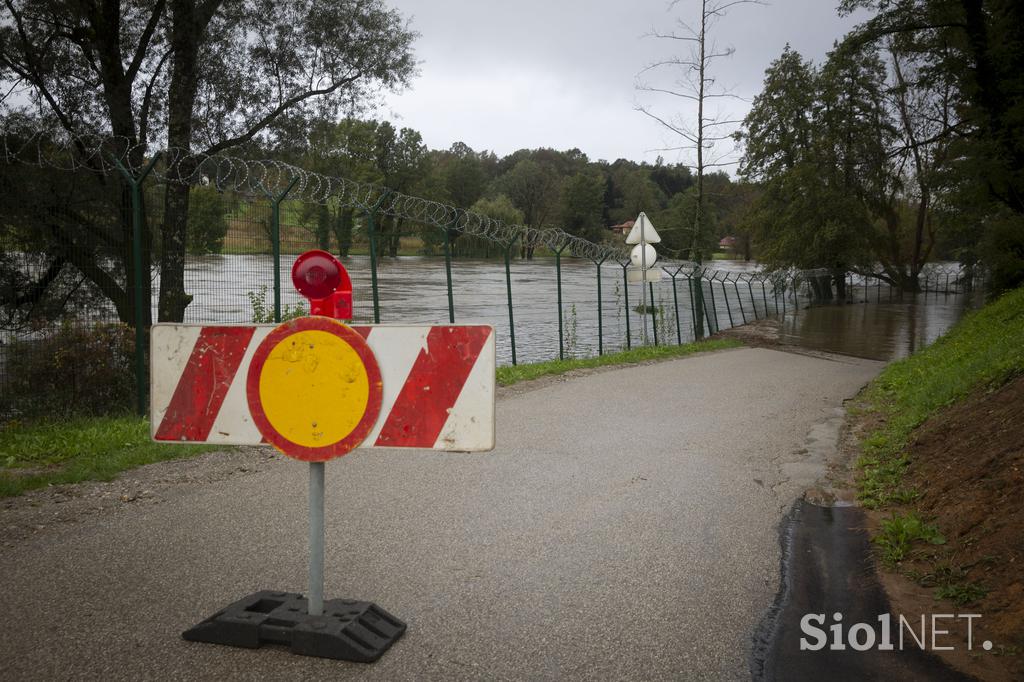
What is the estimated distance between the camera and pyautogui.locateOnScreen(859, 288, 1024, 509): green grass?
277 inches

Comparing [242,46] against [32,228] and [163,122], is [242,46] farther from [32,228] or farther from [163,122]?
[32,228]

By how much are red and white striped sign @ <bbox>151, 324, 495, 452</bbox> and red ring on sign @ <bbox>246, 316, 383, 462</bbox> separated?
37 millimetres

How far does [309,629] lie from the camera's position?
146 inches

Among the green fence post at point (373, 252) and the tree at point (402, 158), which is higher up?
the tree at point (402, 158)

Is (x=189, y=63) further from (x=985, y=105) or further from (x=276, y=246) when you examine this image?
(x=985, y=105)

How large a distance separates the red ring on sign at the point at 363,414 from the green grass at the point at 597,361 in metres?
9.11

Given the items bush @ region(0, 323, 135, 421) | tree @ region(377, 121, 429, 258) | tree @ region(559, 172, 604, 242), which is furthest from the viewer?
tree @ region(559, 172, 604, 242)

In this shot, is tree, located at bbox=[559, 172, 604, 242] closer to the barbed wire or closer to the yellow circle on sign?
the barbed wire

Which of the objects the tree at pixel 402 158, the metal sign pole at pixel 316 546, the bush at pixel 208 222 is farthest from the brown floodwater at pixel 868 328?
the tree at pixel 402 158

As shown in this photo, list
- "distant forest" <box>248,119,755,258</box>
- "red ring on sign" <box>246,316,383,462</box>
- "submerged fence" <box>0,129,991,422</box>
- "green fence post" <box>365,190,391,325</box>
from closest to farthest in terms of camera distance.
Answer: "red ring on sign" <box>246,316,383,462</box> < "submerged fence" <box>0,129,991,422</box> < "green fence post" <box>365,190,391,325</box> < "distant forest" <box>248,119,755,258</box>

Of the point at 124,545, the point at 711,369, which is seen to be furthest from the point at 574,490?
the point at 711,369

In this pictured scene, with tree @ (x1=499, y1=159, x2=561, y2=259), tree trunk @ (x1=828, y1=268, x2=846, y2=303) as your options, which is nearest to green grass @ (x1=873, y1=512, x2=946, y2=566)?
tree trunk @ (x1=828, y1=268, x2=846, y2=303)

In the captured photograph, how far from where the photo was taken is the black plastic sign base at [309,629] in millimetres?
3672

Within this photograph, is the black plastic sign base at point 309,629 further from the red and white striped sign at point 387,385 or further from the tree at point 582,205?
the tree at point 582,205
